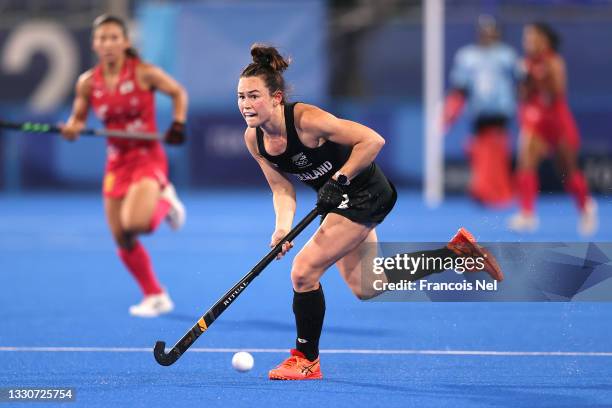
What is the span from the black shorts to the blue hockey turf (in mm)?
340

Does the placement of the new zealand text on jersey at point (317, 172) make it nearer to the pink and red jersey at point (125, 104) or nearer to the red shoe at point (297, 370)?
the red shoe at point (297, 370)

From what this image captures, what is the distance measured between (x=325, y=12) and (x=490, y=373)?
12.2m

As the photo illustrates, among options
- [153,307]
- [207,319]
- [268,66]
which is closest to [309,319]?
[207,319]

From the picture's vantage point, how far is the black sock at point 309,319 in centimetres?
504

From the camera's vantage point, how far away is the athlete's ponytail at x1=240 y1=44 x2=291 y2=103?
4.96 m

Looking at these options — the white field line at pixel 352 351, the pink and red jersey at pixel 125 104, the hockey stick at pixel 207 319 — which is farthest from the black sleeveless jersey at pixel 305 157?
the pink and red jersey at pixel 125 104

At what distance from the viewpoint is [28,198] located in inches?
644

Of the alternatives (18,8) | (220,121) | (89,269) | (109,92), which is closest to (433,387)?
(109,92)

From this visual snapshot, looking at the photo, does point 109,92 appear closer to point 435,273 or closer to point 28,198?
point 435,273

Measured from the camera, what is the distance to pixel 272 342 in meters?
5.99

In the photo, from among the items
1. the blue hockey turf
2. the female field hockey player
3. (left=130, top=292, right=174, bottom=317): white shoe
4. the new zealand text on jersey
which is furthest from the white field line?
(left=130, top=292, right=174, bottom=317): white shoe

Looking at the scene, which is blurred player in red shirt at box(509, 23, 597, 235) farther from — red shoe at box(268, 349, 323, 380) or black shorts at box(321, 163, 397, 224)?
red shoe at box(268, 349, 323, 380)

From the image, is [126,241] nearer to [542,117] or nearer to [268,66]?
[268,66]

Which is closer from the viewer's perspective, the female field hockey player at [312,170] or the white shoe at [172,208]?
the female field hockey player at [312,170]
